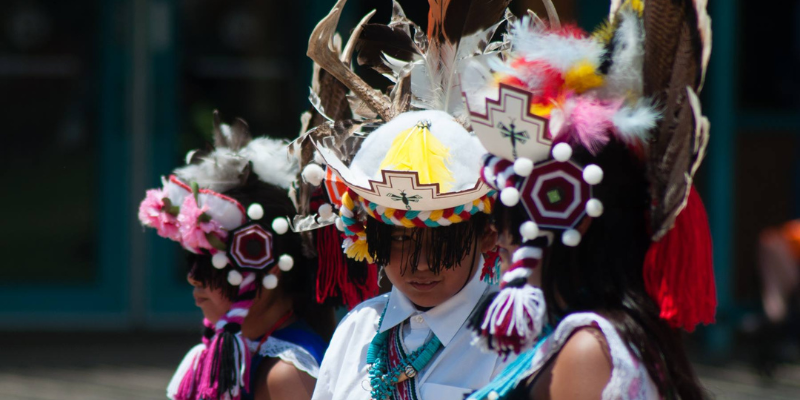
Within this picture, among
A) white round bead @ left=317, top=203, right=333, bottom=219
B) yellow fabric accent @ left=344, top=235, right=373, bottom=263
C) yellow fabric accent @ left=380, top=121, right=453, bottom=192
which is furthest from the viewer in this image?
white round bead @ left=317, top=203, right=333, bottom=219

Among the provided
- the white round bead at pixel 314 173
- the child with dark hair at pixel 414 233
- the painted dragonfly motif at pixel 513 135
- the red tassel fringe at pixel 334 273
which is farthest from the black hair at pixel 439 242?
the painted dragonfly motif at pixel 513 135

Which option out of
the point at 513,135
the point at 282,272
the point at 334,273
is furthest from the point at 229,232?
the point at 513,135

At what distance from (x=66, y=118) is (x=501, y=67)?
5802mm

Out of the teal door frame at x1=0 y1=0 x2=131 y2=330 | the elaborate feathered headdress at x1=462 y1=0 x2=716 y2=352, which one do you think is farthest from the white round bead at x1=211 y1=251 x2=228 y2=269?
the teal door frame at x1=0 y1=0 x2=131 y2=330

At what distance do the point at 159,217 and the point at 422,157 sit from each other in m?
0.99

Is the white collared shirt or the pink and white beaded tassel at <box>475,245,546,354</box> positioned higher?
the pink and white beaded tassel at <box>475,245,546,354</box>

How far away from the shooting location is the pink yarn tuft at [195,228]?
8.87 feet

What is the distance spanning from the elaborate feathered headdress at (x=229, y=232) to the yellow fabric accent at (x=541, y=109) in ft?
3.53

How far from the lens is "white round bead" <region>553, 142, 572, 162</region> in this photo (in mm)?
1748

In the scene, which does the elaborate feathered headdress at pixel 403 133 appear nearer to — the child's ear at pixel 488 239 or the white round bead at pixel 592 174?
the child's ear at pixel 488 239

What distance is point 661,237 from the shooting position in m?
1.78

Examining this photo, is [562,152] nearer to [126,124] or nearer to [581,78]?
[581,78]

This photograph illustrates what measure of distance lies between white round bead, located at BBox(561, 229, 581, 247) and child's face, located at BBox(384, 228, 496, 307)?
0.56m

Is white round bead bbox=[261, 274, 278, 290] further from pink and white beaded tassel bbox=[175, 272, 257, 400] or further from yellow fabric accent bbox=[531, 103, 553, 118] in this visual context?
yellow fabric accent bbox=[531, 103, 553, 118]
